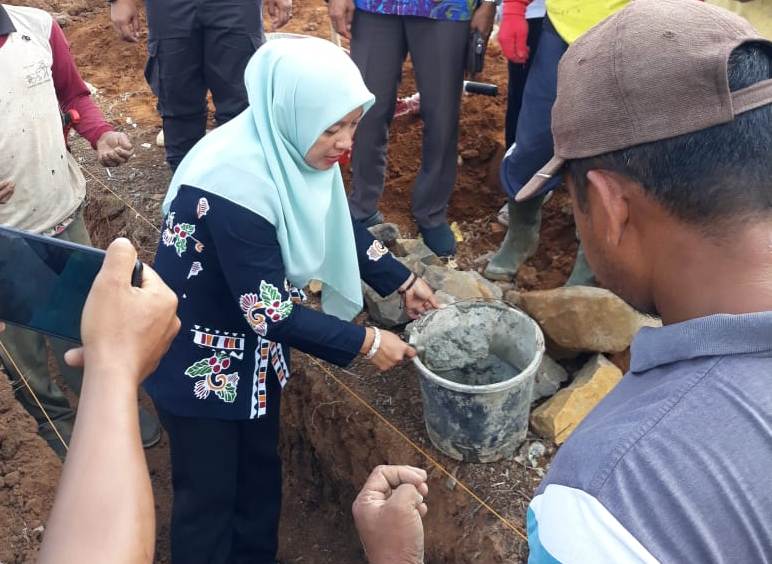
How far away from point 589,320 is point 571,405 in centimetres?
38

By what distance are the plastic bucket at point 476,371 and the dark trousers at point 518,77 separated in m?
1.53

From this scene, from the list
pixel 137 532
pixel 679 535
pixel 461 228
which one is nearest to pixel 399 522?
pixel 137 532

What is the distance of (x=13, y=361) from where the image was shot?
3.20 metres

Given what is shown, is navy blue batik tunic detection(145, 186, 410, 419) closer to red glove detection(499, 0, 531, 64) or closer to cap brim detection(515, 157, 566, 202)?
cap brim detection(515, 157, 566, 202)

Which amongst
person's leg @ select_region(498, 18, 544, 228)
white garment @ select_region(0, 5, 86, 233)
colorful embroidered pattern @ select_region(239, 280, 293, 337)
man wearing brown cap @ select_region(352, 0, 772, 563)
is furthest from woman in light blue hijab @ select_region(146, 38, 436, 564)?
person's leg @ select_region(498, 18, 544, 228)

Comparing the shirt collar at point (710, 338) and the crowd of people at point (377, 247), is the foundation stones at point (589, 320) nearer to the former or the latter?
the crowd of people at point (377, 247)

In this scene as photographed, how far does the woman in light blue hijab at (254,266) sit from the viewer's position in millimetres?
2137

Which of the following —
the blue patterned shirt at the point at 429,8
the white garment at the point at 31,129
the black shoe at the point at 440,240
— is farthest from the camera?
the black shoe at the point at 440,240

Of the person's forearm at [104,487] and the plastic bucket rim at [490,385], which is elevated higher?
the person's forearm at [104,487]

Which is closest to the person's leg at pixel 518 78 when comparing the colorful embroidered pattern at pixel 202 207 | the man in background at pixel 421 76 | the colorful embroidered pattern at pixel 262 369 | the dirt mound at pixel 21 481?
the man in background at pixel 421 76

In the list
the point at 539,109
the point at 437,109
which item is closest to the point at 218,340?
the point at 539,109

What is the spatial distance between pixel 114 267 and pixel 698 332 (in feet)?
3.20

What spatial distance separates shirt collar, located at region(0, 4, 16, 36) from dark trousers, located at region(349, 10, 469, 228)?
1535mm

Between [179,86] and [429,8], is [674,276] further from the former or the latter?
[179,86]
